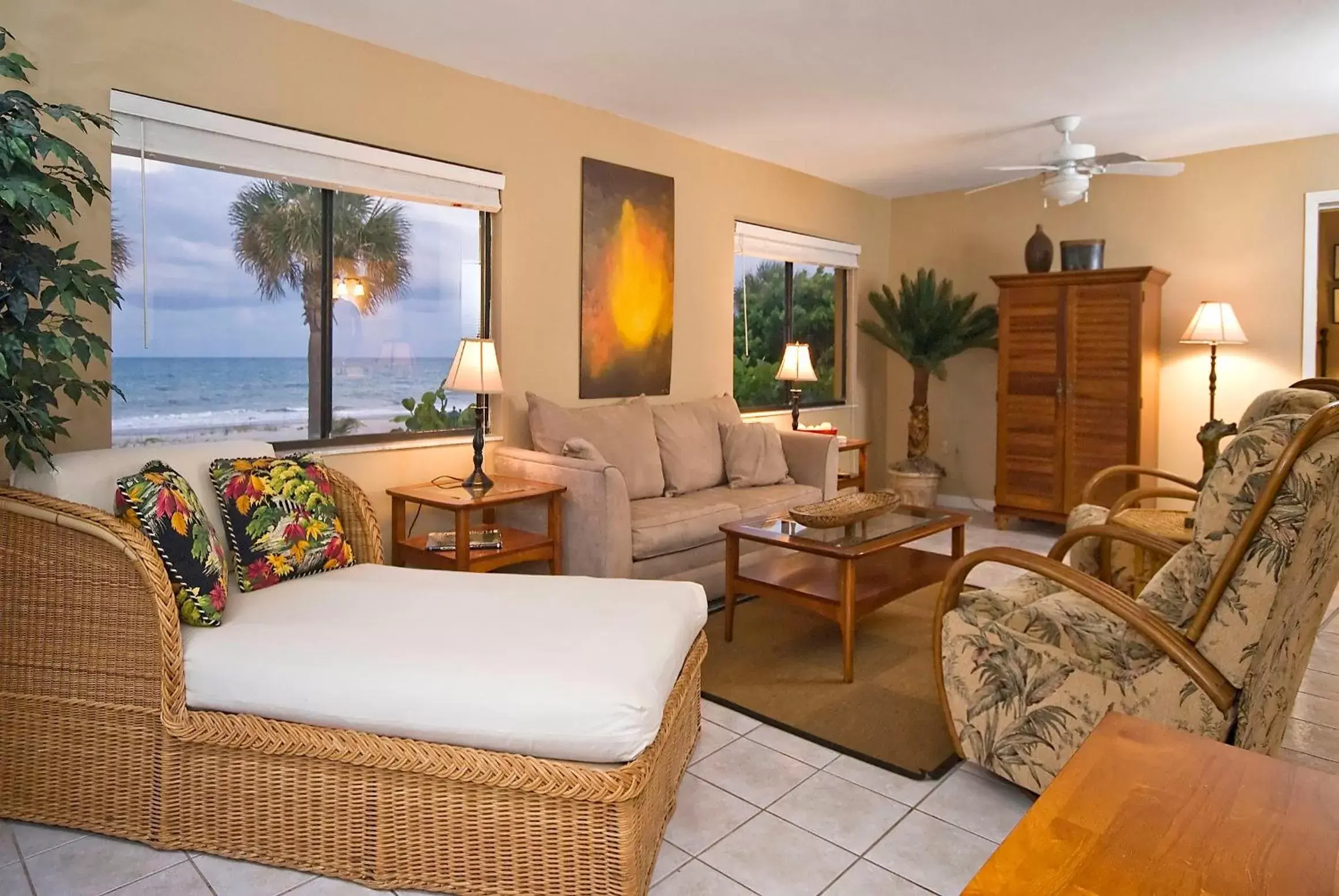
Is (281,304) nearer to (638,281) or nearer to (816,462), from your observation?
(638,281)

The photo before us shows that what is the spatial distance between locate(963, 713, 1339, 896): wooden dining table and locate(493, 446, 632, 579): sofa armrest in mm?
2505

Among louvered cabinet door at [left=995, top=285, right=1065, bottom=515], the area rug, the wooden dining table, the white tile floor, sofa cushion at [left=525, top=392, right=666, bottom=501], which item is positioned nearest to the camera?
the wooden dining table

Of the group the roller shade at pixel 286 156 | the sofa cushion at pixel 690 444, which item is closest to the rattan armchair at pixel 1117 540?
the sofa cushion at pixel 690 444

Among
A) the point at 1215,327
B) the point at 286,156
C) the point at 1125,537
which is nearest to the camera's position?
the point at 1125,537

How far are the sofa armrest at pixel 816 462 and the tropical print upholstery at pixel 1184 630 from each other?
93.3 inches

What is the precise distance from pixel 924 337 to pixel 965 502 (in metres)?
1.37

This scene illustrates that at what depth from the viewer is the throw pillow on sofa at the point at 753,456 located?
4.77m

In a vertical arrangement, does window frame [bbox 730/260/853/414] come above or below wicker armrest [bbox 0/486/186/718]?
above

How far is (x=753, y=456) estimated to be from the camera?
4816 mm

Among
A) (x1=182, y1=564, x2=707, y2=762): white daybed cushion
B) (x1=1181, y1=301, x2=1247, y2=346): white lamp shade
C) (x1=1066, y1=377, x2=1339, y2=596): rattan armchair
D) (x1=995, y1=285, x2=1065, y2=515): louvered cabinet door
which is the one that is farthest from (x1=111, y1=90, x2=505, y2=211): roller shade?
(x1=1181, y1=301, x2=1247, y2=346): white lamp shade

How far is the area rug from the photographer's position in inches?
104

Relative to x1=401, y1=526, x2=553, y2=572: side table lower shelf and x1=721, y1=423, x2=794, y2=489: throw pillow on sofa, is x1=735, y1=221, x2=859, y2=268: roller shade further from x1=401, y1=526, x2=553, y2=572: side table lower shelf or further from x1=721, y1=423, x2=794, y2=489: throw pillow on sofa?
x1=401, y1=526, x2=553, y2=572: side table lower shelf

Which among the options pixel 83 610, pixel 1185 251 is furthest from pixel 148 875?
pixel 1185 251

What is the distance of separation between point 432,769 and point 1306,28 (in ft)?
13.6
